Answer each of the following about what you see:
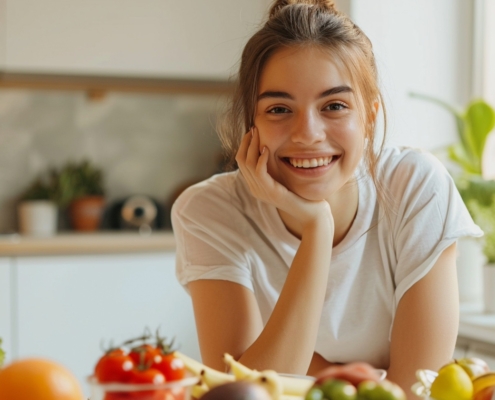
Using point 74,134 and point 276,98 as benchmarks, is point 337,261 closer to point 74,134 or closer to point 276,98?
point 276,98

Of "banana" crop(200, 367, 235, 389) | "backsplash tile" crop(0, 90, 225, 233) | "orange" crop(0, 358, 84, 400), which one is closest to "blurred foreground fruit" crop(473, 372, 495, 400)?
"banana" crop(200, 367, 235, 389)

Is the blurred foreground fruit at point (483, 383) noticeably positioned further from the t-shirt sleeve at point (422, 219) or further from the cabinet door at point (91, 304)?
the cabinet door at point (91, 304)

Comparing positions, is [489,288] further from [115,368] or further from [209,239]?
[115,368]

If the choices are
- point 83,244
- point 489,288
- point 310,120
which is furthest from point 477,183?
point 83,244

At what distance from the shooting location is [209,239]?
1.40m

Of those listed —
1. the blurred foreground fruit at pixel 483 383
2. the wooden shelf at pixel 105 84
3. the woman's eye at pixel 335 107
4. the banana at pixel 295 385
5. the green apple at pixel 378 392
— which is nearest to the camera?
the green apple at pixel 378 392

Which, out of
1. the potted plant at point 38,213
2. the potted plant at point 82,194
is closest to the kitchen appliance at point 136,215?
the potted plant at point 82,194

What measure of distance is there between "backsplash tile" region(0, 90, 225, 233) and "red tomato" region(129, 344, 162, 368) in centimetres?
263

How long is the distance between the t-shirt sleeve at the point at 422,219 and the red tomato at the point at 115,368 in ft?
2.50

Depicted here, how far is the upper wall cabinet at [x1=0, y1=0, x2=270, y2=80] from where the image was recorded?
114 inches

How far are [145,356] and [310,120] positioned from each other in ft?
2.26

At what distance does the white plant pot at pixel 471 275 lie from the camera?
2.36 meters

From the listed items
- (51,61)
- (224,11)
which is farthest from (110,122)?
(224,11)

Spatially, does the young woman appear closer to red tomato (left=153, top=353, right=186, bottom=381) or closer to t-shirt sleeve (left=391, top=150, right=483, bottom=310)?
t-shirt sleeve (left=391, top=150, right=483, bottom=310)
